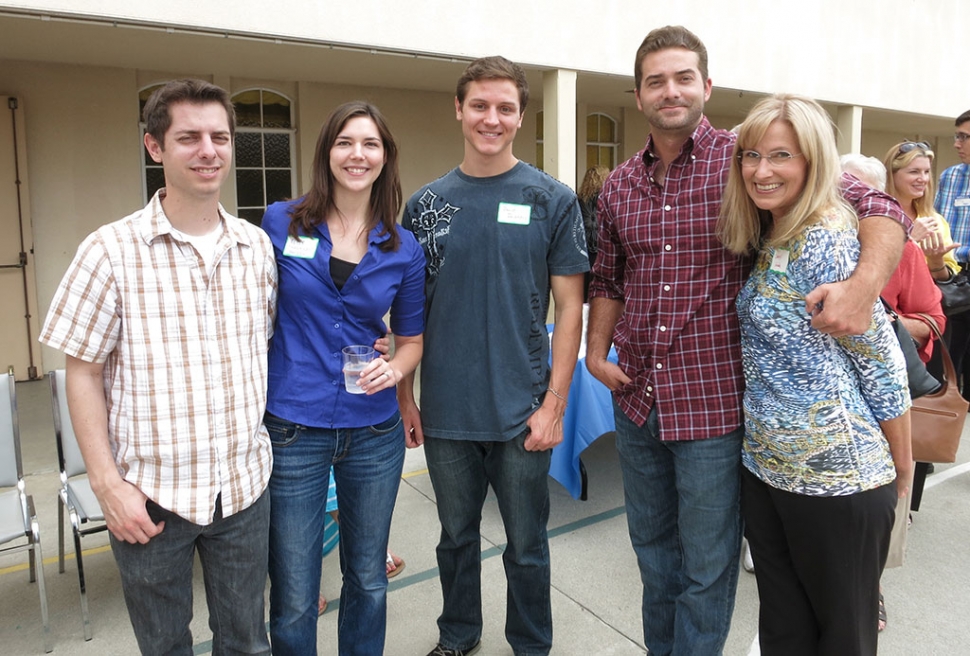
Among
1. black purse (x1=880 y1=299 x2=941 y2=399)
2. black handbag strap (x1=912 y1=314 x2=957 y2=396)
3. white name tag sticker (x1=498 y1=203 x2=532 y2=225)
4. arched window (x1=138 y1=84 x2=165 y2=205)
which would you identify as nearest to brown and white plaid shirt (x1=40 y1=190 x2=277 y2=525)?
white name tag sticker (x1=498 y1=203 x2=532 y2=225)

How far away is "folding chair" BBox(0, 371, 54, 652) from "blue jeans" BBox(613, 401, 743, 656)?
2.33 metres

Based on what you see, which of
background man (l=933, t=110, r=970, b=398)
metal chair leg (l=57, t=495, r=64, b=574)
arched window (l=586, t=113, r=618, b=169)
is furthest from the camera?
arched window (l=586, t=113, r=618, b=169)

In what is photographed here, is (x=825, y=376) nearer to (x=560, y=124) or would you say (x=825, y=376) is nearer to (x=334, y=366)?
(x=334, y=366)

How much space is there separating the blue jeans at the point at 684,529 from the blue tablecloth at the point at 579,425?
1.32m

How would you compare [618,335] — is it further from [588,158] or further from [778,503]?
[588,158]

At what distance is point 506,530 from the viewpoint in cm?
237

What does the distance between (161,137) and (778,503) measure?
1832 mm

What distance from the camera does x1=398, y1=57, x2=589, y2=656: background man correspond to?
2.18 m

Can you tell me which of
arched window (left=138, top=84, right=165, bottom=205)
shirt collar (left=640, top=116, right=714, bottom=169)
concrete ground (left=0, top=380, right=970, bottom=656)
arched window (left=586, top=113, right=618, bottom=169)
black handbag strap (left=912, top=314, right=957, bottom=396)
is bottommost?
concrete ground (left=0, top=380, right=970, bottom=656)

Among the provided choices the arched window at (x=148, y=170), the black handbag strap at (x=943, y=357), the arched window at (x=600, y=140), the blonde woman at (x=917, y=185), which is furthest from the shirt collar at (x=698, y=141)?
the arched window at (x=600, y=140)

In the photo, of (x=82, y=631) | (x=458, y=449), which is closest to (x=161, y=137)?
(x=458, y=449)

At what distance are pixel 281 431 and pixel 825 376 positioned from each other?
1462mm

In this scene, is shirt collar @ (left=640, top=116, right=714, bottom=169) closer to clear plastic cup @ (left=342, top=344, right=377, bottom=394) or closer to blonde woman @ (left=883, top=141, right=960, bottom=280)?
clear plastic cup @ (left=342, top=344, right=377, bottom=394)

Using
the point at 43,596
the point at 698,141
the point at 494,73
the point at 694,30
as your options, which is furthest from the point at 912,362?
the point at 694,30
